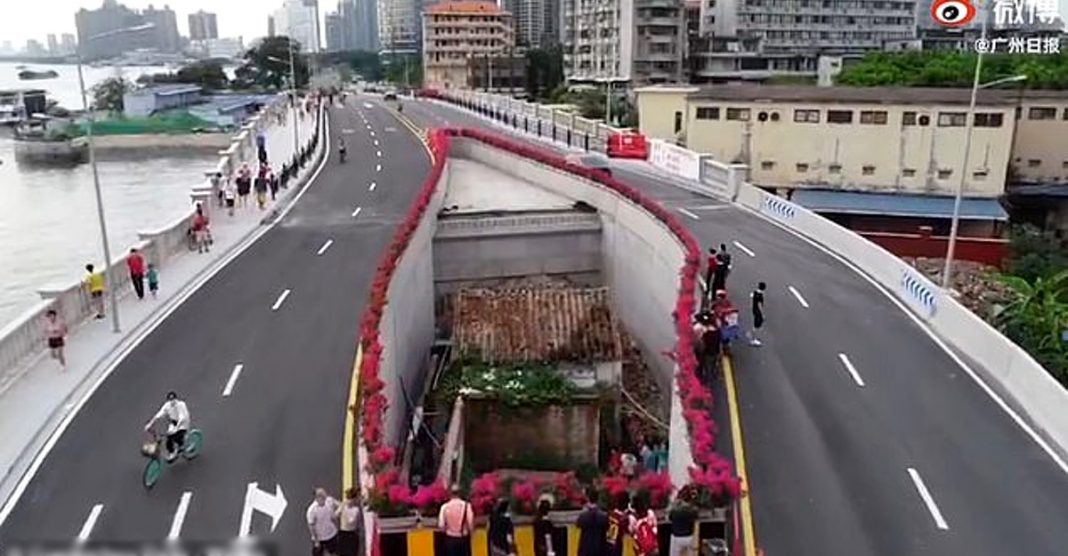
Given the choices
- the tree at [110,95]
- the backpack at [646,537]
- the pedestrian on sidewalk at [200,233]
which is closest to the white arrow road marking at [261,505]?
the backpack at [646,537]

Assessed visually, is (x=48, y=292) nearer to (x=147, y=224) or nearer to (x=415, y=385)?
(x=415, y=385)

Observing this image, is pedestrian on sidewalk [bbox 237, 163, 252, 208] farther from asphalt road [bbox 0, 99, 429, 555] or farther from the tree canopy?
the tree canopy

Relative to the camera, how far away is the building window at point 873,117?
4891 cm

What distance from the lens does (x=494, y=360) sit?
23.8 meters

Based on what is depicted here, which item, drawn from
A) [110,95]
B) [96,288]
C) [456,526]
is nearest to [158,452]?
[456,526]

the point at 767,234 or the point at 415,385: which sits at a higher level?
the point at 767,234

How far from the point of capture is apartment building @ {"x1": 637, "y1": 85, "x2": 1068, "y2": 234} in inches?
1869

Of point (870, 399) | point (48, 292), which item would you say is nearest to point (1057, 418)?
point (870, 399)

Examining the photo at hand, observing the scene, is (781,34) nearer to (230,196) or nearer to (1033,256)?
(1033,256)

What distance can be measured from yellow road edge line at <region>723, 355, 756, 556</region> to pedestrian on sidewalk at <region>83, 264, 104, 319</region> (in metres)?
14.2

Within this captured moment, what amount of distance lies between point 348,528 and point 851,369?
1187 centimetres

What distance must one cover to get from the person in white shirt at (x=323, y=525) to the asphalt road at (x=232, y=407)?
3.84ft

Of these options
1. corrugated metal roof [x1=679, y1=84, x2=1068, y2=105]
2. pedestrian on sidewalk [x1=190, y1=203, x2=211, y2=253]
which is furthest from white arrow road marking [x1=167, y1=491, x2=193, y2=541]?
corrugated metal roof [x1=679, y1=84, x2=1068, y2=105]

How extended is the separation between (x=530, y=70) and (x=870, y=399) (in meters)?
118
